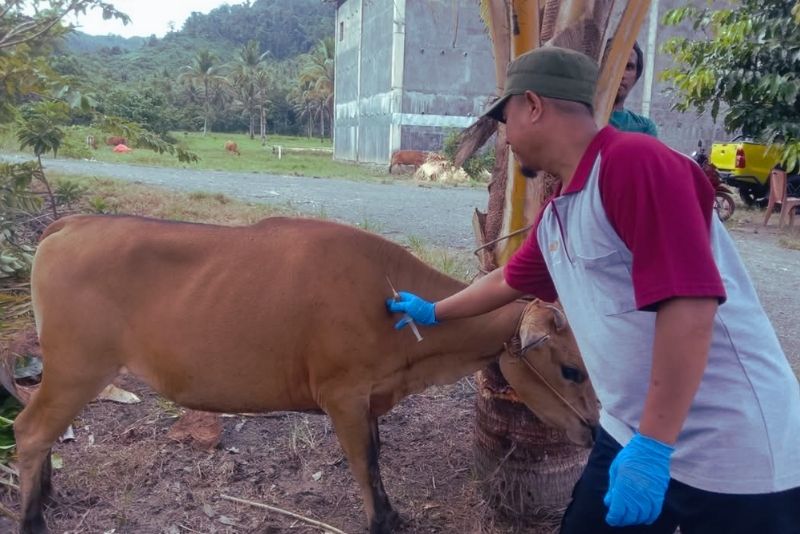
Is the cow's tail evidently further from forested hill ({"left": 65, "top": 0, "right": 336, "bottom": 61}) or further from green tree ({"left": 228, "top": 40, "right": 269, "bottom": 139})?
forested hill ({"left": 65, "top": 0, "right": 336, "bottom": 61})

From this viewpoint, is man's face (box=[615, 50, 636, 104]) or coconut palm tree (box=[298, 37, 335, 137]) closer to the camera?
man's face (box=[615, 50, 636, 104])

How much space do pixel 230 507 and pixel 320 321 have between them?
125 centimetres

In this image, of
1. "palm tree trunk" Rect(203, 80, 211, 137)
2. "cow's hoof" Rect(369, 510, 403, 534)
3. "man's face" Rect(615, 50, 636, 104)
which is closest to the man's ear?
"man's face" Rect(615, 50, 636, 104)

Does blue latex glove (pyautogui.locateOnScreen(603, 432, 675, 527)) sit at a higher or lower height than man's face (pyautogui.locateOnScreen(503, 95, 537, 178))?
lower

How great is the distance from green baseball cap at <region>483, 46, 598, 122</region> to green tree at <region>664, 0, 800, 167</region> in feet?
39.1

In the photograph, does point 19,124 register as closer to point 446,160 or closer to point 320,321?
point 320,321

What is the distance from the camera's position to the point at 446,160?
992 inches

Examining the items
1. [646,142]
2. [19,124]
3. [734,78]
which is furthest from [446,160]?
[646,142]

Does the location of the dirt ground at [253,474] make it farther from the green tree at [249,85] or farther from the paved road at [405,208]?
the green tree at [249,85]

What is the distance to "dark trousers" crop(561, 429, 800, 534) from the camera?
2.18 metres

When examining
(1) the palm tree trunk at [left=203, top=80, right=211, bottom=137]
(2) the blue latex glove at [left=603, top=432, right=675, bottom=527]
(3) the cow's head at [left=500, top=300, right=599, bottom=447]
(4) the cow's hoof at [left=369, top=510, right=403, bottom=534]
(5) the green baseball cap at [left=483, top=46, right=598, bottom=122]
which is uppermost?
(5) the green baseball cap at [left=483, top=46, right=598, bottom=122]

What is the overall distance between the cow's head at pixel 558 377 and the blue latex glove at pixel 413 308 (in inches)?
18.2

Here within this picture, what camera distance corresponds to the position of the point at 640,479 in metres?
2.08

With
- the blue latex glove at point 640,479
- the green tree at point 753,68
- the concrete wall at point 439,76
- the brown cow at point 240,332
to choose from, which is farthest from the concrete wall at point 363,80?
the blue latex glove at point 640,479
